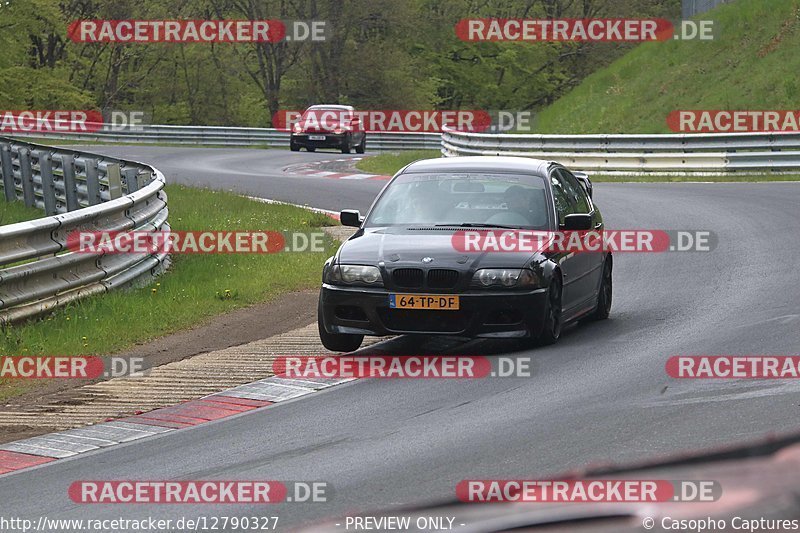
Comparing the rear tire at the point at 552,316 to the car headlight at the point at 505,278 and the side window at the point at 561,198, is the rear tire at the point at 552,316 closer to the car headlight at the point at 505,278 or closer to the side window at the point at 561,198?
the car headlight at the point at 505,278

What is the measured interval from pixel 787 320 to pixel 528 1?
64814 mm

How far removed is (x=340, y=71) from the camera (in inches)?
2457

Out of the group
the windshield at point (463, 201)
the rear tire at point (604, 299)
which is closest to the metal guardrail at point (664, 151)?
the rear tire at point (604, 299)

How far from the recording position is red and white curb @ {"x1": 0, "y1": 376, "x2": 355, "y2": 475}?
297 inches

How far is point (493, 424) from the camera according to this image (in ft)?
25.5

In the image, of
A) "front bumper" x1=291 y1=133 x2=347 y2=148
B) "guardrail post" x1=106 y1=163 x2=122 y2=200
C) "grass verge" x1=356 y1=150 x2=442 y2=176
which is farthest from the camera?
"front bumper" x1=291 y1=133 x2=347 y2=148

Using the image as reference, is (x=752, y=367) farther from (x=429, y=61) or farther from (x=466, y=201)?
(x=429, y=61)

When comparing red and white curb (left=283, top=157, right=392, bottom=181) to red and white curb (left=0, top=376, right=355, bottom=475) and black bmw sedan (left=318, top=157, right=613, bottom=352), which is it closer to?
black bmw sedan (left=318, top=157, right=613, bottom=352)

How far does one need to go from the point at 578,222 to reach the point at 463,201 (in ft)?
3.16

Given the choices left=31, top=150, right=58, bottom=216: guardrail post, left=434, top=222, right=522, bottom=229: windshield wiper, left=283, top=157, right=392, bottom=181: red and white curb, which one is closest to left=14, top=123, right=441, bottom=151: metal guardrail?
left=283, top=157, right=392, bottom=181: red and white curb

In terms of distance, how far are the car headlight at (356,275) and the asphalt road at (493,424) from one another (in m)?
0.72

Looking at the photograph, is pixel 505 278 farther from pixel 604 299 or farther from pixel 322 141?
pixel 322 141

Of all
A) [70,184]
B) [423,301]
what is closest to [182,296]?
[423,301]

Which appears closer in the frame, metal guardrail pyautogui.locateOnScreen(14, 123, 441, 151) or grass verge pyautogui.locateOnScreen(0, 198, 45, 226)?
grass verge pyautogui.locateOnScreen(0, 198, 45, 226)
